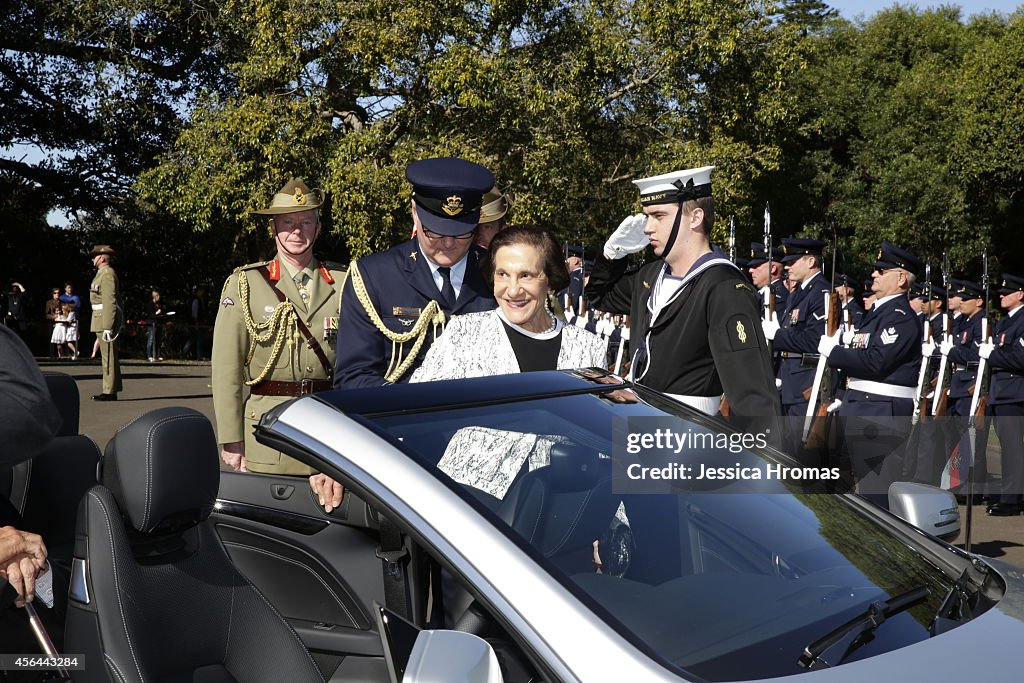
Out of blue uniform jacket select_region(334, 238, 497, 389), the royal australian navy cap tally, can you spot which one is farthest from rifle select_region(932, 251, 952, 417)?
blue uniform jacket select_region(334, 238, 497, 389)

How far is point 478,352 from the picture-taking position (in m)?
3.58

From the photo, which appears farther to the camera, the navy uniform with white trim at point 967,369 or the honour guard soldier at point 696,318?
the navy uniform with white trim at point 967,369

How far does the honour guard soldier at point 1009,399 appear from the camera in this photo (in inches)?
354

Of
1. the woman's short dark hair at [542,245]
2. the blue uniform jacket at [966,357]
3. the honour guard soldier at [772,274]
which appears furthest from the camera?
the honour guard soldier at [772,274]

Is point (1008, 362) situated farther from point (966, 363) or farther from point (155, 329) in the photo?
point (155, 329)

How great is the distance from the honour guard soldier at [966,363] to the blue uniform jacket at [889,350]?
1.35m

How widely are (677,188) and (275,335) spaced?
1.89 metres

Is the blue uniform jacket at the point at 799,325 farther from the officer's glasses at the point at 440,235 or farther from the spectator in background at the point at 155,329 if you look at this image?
the spectator in background at the point at 155,329

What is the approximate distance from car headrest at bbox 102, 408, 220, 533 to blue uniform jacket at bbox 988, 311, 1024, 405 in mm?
8321

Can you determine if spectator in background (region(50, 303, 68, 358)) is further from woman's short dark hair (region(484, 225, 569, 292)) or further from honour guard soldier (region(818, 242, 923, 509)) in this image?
woman's short dark hair (region(484, 225, 569, 292))

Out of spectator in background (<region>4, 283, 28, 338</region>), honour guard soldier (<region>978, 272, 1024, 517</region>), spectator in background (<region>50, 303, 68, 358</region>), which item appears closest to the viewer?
honour guard soldier (<region>978, 272, 1024, 517</region>)

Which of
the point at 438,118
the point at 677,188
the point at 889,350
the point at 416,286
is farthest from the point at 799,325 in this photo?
the point at 438,118

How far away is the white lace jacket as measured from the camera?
138 inches

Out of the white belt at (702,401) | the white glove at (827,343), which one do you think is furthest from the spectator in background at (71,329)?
the white belt at (702,401)
